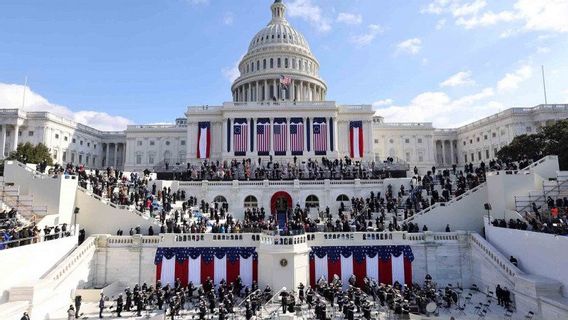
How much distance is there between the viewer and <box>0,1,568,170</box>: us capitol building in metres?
64.7

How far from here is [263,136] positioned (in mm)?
64375

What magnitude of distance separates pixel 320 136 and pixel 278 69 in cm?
2860

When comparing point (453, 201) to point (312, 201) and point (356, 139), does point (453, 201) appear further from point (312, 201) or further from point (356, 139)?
point (356, 139)

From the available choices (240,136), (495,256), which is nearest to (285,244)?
(495,256)

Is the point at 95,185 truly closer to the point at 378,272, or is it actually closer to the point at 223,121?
the point at 378,272

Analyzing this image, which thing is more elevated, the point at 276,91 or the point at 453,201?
the point at 276,91

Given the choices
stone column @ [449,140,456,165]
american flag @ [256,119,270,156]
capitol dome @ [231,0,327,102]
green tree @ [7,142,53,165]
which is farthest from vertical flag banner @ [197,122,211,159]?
stone column @ [449,140,456,165]

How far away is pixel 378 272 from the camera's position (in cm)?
2719

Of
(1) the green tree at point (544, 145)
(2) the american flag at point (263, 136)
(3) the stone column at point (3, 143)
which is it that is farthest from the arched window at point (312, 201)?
(3) the stone column at point (3, 143)

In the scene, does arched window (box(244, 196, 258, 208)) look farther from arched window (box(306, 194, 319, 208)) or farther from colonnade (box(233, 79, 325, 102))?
colonnade (box(233, 79, 325, 102))

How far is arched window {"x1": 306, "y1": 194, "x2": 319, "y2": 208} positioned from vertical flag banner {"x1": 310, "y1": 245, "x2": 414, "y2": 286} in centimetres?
1544

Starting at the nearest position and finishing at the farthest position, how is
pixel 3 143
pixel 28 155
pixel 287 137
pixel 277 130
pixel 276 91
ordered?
pixel 28 155 → pixel 287 137 → pixel 277 130 → pixel 3 143 → pixel 276 91

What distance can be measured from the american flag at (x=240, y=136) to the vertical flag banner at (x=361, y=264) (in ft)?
126

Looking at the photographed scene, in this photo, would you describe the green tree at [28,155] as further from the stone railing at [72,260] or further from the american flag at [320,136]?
the american flag at [320,136]
